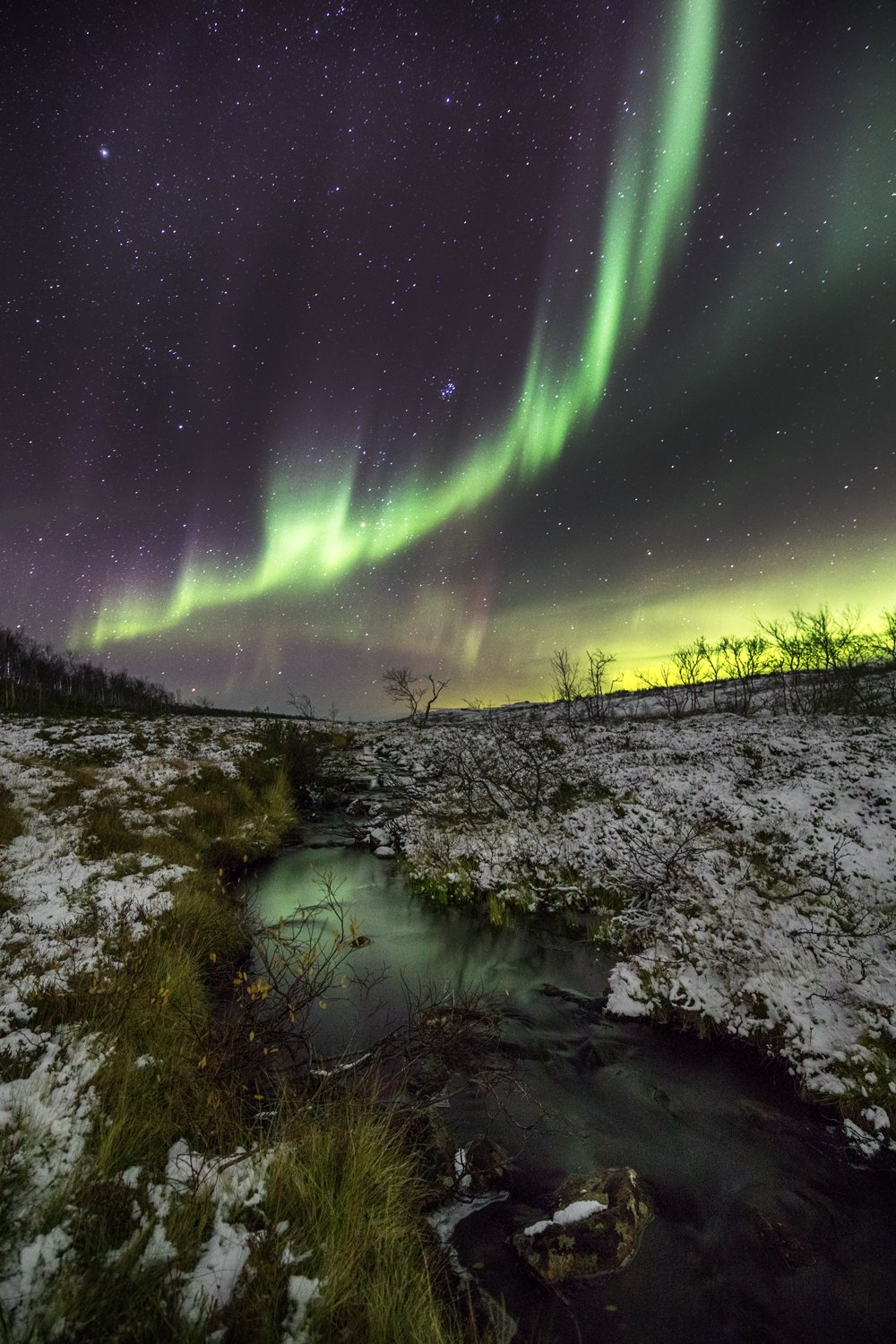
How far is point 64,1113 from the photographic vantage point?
369cm

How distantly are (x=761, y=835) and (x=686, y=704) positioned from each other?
2348 inches

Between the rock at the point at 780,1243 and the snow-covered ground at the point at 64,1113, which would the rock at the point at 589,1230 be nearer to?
the rock at the point at 780,1243

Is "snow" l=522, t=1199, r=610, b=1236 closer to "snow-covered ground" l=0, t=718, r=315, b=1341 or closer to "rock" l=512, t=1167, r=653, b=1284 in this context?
"rock" l=512, t=1167, r=653, b=1284

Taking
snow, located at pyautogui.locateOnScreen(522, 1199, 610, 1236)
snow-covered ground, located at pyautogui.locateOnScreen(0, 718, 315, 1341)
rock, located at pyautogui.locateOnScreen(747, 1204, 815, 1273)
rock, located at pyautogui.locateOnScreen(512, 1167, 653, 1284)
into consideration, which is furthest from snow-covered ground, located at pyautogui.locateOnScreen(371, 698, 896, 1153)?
snow-covered ground, located at pyautogui.locateOnScreen(0, 718, 315, 1341)

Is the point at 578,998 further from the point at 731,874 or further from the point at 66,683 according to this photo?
the point at 66,683

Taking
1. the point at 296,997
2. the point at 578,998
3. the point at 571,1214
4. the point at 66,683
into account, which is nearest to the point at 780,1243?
the point at 571,1214

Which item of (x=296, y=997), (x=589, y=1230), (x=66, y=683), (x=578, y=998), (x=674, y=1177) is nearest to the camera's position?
(x=589, y=1230)

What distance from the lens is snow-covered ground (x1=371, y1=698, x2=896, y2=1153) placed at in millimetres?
5844

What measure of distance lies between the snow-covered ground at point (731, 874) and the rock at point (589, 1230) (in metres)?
2.46

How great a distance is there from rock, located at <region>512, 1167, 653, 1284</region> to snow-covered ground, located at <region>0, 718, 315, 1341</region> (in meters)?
1.78

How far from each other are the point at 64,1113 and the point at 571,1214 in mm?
3964

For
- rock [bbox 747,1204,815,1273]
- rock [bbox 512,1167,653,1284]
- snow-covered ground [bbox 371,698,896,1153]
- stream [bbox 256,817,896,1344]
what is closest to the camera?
stream [bbox 256,817,896,1344]

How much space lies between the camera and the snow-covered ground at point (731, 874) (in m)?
5.84

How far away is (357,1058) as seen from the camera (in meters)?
5.32
